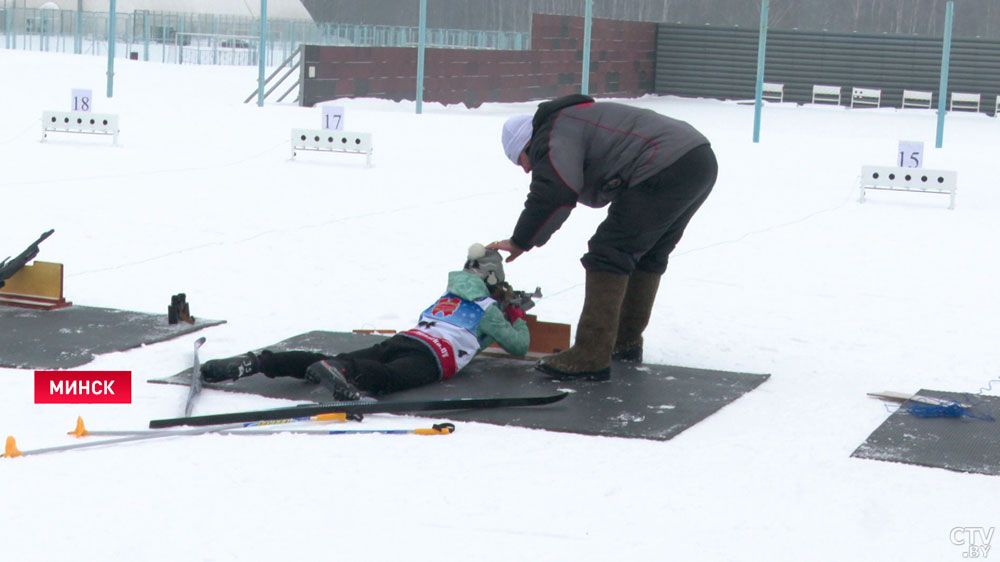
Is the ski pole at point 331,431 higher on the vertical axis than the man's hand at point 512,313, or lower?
Answer: lower

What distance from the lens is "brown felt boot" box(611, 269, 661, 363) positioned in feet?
17.9

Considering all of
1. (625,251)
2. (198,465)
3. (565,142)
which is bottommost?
(198,465)

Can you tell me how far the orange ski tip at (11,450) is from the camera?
3.84m

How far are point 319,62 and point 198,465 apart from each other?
58.6 ft

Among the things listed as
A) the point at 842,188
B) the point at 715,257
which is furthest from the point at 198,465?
the point at 842,188

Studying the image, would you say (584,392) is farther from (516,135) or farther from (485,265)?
(516,135)

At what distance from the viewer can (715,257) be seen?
8.62 m

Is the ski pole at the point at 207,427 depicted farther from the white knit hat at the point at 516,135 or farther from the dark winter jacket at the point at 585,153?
the white knit hat at the point at 516,135

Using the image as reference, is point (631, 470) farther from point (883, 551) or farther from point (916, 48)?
point (916, 48)

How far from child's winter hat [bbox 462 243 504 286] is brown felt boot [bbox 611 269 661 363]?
615mm
